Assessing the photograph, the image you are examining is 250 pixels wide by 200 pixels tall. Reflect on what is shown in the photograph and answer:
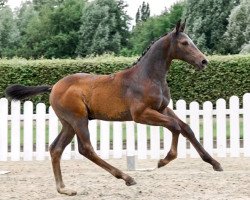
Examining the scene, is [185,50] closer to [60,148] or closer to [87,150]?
[87,150]

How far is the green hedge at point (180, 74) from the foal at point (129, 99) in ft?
32.5

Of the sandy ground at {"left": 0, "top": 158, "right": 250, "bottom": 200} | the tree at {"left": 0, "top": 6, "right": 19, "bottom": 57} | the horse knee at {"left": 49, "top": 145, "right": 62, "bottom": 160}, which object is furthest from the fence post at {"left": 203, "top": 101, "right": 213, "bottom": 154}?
the tree at {"left": 0, "top": 6, "right": 19, "bottom": 57}

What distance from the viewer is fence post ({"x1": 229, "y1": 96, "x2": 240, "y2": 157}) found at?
35.2 ft

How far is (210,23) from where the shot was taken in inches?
1832

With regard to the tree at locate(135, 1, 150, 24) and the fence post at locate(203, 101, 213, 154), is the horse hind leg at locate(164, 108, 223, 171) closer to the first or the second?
the fence post at locate(203, 101, 213, 154)

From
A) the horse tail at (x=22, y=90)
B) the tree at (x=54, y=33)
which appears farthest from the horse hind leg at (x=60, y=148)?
the tree at (x=54, y=33)

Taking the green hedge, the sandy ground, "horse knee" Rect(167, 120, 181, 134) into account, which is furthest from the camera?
the green hedge

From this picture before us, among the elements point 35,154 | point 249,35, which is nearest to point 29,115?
point 35,154

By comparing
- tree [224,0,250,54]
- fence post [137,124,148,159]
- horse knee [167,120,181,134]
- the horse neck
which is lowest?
fence post [137,124,148,159]

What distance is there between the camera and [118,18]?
190 feet

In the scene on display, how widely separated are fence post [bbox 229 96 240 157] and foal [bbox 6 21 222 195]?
452 centimetres

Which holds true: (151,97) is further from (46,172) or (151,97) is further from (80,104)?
(46,172)

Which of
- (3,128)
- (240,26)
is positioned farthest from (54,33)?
(3,128)

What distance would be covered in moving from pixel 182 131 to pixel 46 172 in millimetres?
4169
